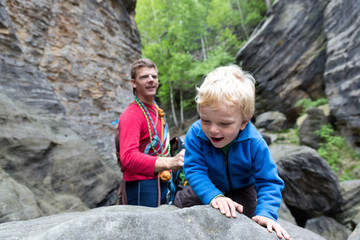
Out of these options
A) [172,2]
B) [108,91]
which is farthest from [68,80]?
[172,2]

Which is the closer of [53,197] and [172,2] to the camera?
[53,197]

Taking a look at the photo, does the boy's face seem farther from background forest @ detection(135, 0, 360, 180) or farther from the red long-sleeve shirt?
Answer: background forest @ detection(135, 0, 360, 180)

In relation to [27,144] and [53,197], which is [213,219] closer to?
[53,197]

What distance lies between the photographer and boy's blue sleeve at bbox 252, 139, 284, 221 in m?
1.28

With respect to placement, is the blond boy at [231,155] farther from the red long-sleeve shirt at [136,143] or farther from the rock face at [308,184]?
the rock face at [308,184]

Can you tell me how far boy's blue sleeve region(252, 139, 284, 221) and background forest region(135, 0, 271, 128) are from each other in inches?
530

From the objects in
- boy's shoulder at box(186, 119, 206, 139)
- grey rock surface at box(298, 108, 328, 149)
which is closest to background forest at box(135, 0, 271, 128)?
grey rock surface at box(298, 108, 328, 149)

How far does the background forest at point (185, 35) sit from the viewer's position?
52.1 feet

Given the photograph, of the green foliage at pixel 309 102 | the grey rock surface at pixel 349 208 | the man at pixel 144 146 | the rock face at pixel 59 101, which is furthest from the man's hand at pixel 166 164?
the green foliage at pixel 309 102

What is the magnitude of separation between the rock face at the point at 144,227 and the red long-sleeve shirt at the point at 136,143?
86 cm

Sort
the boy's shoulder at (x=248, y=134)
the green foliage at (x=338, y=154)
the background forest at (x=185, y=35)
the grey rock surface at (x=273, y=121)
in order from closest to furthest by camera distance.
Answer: the boy's shoulder at (x=248, y=134)
the green foliage at (x=338, y=154)
the grey rock surface at (x=273, y=121)
the background forest at (x=185, y=35)

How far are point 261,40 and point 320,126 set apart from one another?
736 centimetres

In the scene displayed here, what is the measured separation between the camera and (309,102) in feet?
36.3

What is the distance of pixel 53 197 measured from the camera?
8.20 ft
